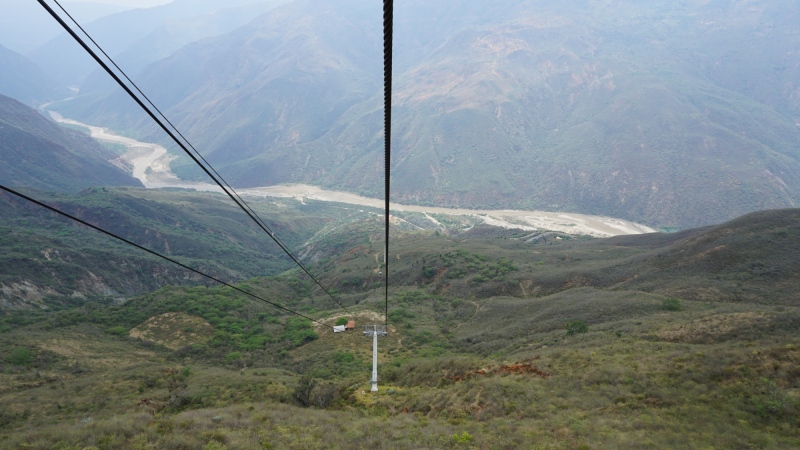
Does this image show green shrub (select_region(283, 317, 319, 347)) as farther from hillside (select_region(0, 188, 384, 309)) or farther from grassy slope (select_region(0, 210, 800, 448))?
hillside (select_region(0, 188, 384, 309))

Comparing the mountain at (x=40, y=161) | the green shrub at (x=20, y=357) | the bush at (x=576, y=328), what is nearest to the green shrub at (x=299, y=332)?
the green shrub at (x=20, y=357)

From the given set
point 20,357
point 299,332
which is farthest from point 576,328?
point 20,357

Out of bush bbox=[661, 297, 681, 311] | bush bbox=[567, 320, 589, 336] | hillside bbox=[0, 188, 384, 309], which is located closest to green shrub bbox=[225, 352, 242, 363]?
bush bbox=[567, 320, 589, 336]

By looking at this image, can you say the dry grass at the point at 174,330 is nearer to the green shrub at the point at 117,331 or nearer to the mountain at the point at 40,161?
the green shrub at the point at 117,331

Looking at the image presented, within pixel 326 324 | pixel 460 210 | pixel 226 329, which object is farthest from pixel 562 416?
pixel 460 210

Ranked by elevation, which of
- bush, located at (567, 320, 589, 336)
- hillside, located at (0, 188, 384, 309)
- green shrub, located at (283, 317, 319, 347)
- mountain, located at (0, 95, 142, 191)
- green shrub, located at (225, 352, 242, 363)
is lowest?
green shrub, located at (225, 352, 242, 363)

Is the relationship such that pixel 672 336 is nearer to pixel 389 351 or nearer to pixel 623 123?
pixel 389 351

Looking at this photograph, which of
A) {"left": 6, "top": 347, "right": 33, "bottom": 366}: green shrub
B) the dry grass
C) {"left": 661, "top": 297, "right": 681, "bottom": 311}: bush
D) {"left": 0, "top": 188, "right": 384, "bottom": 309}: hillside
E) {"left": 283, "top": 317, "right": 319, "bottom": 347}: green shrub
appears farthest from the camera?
{"left": 0, "top": 188, "right": 384, "bottom": 309}: hillside
